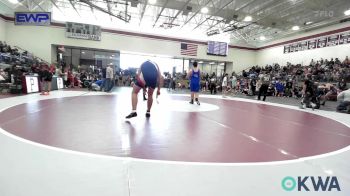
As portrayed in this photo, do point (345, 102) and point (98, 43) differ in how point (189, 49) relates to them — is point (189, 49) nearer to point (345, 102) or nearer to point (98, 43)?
point (98, 43)

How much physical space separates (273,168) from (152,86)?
302 cm

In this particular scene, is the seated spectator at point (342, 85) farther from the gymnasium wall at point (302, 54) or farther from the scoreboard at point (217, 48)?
the scoreboard at point (217, 48)

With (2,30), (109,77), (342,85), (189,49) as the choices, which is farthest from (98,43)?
(342,85)

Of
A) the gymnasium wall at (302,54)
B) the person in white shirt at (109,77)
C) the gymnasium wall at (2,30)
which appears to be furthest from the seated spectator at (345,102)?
the gymnasium wall at (2,30)

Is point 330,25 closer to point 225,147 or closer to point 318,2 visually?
point 318,2

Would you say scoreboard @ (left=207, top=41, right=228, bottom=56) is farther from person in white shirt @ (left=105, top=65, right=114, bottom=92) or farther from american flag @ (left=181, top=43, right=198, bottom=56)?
person in white shirt @ (left=105, top=65, right=114, bottom=92)

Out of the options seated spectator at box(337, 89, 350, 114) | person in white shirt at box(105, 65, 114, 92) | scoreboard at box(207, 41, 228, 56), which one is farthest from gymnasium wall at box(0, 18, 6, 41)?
seated spectator at box(337, 89, 350, 114)

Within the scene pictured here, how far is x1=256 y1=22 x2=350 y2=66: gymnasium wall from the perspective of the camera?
17.5m

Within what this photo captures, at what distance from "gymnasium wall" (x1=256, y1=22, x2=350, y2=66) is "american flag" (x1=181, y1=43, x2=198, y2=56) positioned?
296 inches

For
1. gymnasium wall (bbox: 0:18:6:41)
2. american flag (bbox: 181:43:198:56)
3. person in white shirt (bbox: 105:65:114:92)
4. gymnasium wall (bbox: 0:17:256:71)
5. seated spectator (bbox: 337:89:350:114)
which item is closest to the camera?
seated spectator (bbox: 337:89:350:114)

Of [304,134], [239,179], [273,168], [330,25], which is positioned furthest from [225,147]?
[330,25]

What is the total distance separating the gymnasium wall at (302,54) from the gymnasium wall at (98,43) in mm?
2689

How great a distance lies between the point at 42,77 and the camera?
8875mm

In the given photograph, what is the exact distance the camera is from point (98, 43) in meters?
20.7
